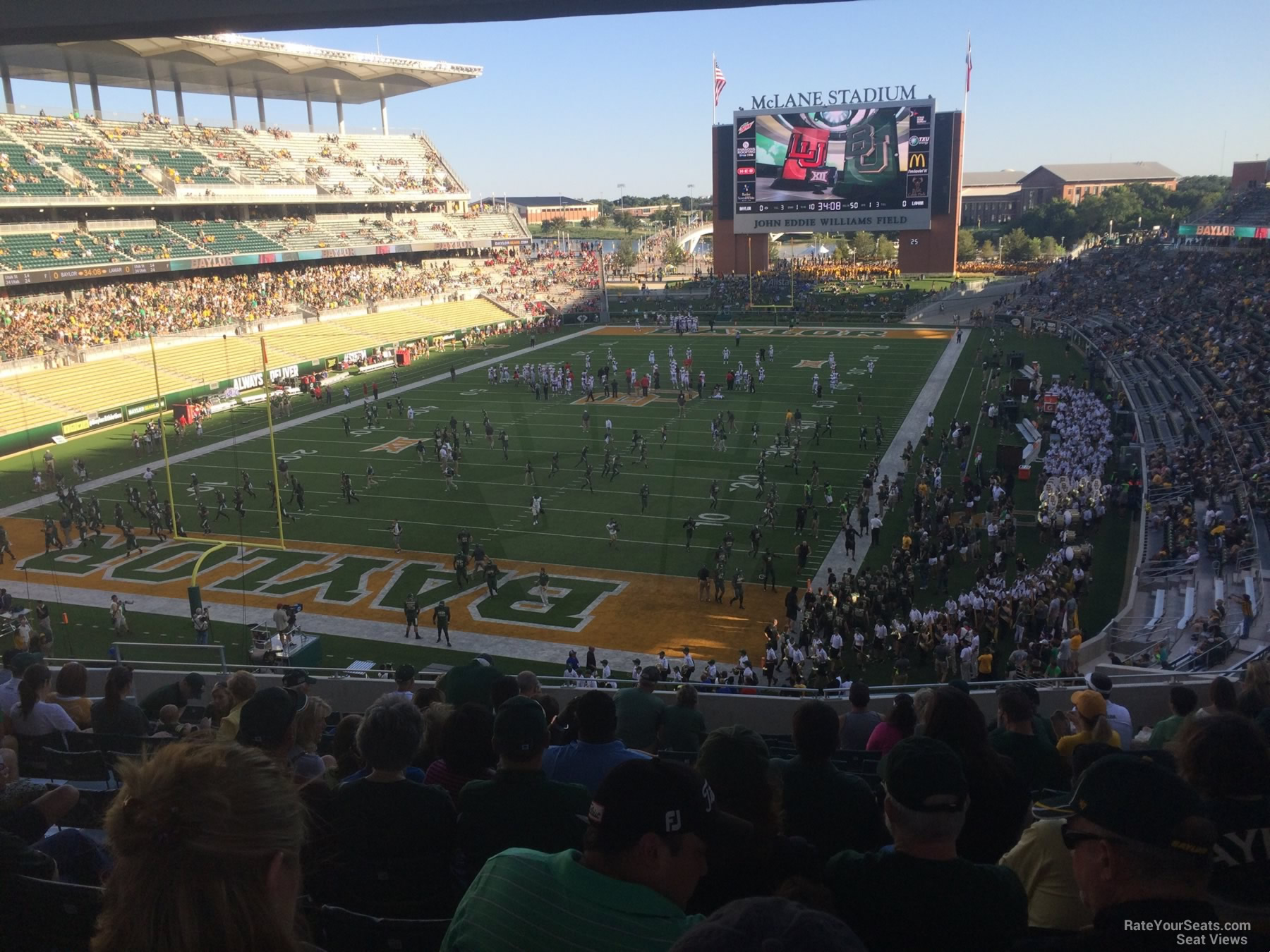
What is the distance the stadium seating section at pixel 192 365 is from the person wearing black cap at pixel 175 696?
95.7 feet

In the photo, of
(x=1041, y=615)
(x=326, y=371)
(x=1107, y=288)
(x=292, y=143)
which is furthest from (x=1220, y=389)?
(x=292, y=143)

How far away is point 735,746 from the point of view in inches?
141

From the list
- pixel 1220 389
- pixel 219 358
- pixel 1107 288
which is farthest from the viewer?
pixel 1107 288

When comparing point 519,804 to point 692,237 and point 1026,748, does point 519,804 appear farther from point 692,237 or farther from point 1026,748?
point 692,237

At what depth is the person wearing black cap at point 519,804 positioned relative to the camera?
3477mm

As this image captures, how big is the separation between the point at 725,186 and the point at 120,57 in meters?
42.4

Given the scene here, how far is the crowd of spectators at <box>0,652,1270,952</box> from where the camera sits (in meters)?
1.69

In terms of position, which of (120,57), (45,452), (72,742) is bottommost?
(45,452)

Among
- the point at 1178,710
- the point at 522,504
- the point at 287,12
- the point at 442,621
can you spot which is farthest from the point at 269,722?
the point at 522,504

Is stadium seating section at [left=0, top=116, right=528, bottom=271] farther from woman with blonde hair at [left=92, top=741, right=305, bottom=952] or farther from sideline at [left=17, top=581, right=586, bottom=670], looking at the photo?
woman with blonde hair at [left=92, top=741, right=305, bottom=952]

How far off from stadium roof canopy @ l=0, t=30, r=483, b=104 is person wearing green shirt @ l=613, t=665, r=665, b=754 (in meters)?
45.0

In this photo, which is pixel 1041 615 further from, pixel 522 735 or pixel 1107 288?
pixel 1107 288

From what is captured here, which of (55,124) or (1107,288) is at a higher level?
(55,124)

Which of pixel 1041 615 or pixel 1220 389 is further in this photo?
pixel 1220 389
